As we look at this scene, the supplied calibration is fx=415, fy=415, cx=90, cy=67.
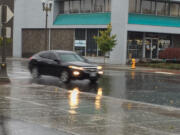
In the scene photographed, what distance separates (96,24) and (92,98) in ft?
100

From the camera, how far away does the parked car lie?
1998 cm

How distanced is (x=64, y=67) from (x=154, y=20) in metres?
25.3

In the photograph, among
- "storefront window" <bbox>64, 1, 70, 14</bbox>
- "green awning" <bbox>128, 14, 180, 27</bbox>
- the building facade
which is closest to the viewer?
the building facade

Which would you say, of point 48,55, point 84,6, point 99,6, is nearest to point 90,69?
point 48,55

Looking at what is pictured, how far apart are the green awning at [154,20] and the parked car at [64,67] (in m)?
21.2

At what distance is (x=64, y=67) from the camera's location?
807 inches

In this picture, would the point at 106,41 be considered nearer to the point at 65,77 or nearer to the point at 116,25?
the point at 116,25

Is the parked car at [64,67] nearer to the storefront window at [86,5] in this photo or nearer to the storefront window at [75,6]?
the storefront window at [86,5]

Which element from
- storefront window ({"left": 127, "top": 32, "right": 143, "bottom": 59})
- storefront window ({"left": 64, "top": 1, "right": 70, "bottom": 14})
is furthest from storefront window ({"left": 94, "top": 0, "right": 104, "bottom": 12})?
storefront window ({"left": 64, "top": 1, "right": 70, "bottom": 14})

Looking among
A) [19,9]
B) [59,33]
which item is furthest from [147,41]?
[19,9]

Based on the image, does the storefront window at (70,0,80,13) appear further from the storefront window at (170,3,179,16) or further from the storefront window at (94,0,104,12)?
the storefront window at (170,3,179,16)

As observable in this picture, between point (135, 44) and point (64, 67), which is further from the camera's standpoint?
point (135, 44)

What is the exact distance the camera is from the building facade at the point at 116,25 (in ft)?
139

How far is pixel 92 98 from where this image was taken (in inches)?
556
